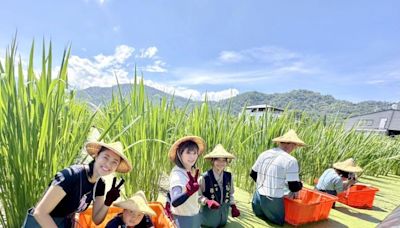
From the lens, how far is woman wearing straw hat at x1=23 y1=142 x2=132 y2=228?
1.49 metres

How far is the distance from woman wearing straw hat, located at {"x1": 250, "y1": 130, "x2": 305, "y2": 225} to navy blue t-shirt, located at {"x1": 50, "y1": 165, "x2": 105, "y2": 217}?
221 cm

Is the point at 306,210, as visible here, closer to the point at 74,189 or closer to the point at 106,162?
the point at 106,162

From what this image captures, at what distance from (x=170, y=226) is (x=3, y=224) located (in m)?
1.09

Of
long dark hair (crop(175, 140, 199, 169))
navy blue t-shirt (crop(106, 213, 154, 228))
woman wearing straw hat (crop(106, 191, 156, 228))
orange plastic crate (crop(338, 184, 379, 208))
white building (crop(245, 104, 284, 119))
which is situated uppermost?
white building (crop(245, 104, 284, 119))

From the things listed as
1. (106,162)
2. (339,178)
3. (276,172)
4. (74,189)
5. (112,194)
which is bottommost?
(339,178)

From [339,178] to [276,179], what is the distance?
1.46m

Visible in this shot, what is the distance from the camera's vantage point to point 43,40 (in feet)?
6.23

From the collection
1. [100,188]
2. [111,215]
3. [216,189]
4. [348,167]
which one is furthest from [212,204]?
[348,167]

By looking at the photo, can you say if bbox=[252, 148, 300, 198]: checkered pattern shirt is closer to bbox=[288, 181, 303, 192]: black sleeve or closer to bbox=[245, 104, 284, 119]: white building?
bbox=[288, 181, 303, 192]: black sleeve

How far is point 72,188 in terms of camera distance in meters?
1.58

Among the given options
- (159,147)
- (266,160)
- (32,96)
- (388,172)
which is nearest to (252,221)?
(266,160)

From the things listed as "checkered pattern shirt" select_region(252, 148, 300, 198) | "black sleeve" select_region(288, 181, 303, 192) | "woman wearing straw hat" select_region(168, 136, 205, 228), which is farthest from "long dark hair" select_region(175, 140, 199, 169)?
"black sleeve" select_region(288, 181, 303, 192)

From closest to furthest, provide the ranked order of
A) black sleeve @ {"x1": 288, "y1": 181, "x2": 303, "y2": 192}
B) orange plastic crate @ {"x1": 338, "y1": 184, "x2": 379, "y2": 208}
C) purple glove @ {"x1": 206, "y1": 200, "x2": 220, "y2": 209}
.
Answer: purple glove @ {"x1": 206, "y1": 200, "x2": 220, "y2": 209} → black sleeve @ {"x1": 288, "y1": 181, "x2": 303, "y2": 192} → orange plastic crate @ {"x1": 338, "y1": 184, "x2": 379, "y2": 208}

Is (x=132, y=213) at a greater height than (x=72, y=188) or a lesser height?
lesser
